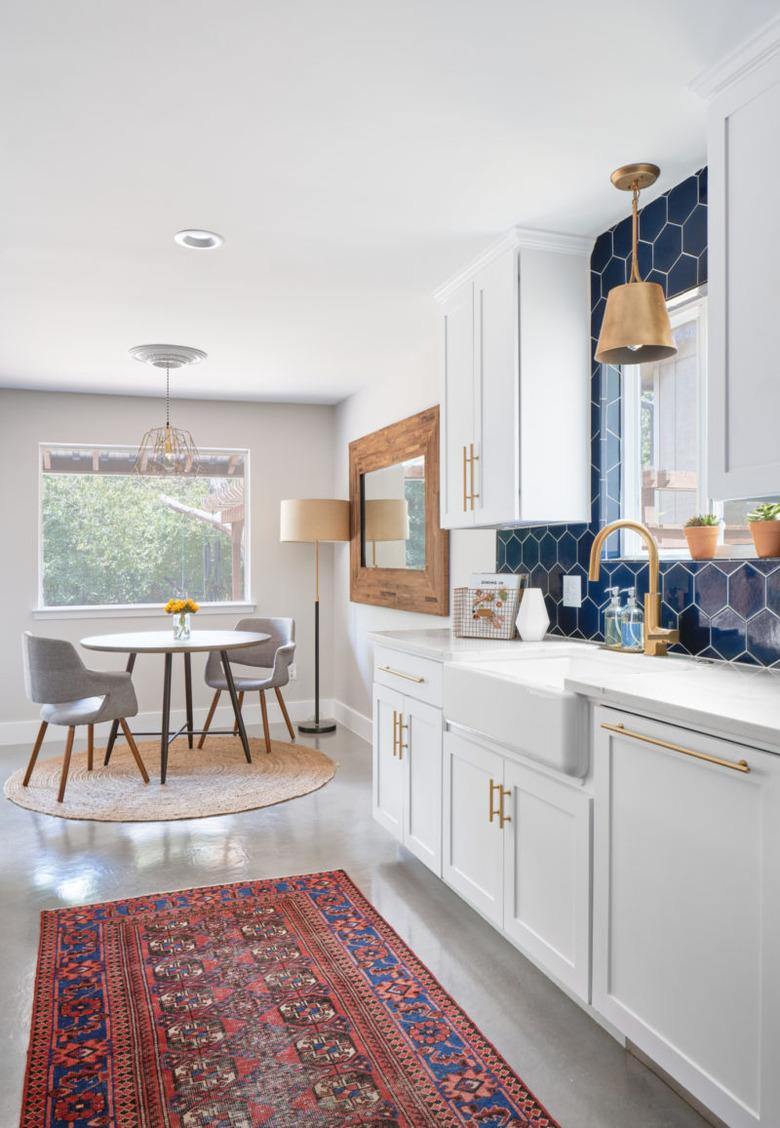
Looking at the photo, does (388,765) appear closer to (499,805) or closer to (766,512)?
(499,805)

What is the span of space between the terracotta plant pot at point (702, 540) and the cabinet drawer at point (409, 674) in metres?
0.91

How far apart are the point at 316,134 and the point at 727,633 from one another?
71.7 inches

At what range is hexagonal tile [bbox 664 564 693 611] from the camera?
2482 mm

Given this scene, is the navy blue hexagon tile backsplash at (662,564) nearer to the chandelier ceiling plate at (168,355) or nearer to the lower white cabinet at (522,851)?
the lower white cabinet at (522,851)

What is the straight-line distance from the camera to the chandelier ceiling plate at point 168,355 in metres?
4.41

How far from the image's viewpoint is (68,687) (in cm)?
411

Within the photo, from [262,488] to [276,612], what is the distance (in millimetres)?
944

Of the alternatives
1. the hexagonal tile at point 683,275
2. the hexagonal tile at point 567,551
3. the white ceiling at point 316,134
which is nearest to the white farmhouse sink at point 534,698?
the hexagonal tile at point 567,551

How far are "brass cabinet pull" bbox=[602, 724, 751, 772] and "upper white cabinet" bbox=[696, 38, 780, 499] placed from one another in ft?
2.03

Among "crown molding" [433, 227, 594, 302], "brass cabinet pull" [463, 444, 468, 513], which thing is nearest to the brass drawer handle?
"brass cabinet pull" [463, 444, 468, 513]

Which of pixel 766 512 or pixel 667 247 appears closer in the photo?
pixel 766 512

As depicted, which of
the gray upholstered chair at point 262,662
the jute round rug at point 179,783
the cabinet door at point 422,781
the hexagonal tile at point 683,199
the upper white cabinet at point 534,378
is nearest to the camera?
the hexagonal tile at point 683,199

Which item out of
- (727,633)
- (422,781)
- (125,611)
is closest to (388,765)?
(422,781)

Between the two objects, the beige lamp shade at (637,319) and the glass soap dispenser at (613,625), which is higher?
the beige lamp shade at (637,319)
